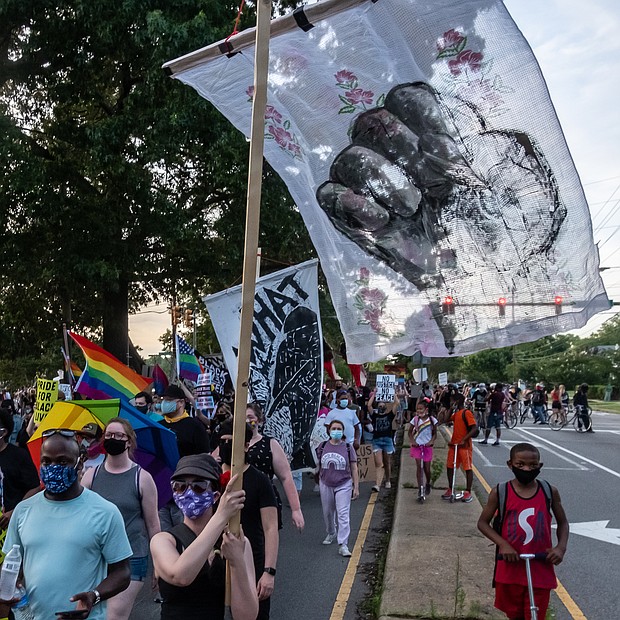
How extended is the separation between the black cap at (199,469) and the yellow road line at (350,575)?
3.64 m

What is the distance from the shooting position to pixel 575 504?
1178 cm

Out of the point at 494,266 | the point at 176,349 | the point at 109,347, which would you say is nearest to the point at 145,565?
the point at 494,266

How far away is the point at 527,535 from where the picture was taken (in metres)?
4.91

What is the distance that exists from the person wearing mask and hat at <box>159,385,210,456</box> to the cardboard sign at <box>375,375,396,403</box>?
25.5 feet

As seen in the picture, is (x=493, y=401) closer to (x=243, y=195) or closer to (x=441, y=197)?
(x=243, y=195)

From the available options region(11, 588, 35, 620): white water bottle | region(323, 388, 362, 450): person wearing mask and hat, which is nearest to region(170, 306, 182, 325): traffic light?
region(323, 388, 362, 450): person wearing mask and hat

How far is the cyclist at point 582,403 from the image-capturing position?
26.4 m

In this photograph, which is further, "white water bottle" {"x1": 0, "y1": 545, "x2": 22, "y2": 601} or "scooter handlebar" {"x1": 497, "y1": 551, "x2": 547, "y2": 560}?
"scooter handlebar" {"x1": 497, "y1": 551, "x2": 547, "y2": 560}

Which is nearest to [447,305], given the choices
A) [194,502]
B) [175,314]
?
[194,502]

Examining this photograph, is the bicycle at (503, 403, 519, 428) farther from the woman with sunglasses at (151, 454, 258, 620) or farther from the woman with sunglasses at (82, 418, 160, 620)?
the woman with sunglasses at (151, 454, 258, 620)

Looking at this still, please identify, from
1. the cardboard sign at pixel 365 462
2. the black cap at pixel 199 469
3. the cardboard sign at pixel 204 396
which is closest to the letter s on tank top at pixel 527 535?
the black cap at pixel 199 469

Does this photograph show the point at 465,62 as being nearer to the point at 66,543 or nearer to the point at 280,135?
the point at 280,135

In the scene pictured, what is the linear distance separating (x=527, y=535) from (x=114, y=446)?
2.71 metres

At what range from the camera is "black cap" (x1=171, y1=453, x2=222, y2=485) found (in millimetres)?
3205
